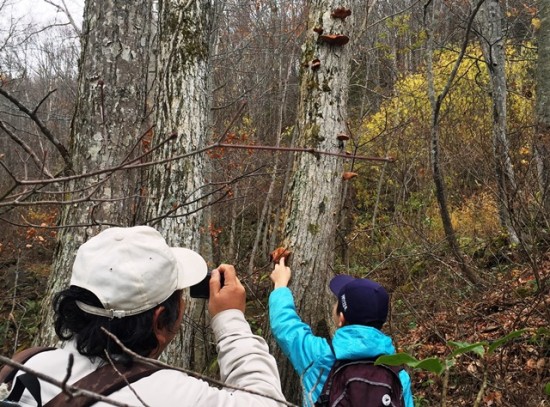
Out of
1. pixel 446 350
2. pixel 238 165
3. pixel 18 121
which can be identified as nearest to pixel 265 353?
pixel 446 350

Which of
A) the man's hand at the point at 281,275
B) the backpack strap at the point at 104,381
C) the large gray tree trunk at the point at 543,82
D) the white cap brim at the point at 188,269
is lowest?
the man's hand at the point at 281,275

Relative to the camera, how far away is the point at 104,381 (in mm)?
1232

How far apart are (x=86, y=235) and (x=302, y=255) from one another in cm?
162

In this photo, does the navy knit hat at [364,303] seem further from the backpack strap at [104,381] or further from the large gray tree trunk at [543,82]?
the large gray tree trunk at [543,82]

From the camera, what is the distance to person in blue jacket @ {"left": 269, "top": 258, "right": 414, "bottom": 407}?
94.1 inches

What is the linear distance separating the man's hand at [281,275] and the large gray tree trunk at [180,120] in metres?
1.05

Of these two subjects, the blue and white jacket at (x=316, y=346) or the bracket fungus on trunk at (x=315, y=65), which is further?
the bracket fungus on trunk at (x=315, y=65)

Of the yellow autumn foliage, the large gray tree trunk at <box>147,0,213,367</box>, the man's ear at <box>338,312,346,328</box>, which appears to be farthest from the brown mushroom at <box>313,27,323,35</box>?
the yellow autumn foliage

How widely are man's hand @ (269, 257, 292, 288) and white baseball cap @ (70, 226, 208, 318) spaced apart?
1446 mm

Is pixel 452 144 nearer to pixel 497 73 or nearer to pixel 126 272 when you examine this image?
pixel 497 73

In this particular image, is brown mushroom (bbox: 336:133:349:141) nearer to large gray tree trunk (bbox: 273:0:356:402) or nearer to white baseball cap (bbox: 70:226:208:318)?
large gray tree trunk (bbox: 273:0:356:402)

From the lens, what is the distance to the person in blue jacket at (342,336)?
2.39 metres

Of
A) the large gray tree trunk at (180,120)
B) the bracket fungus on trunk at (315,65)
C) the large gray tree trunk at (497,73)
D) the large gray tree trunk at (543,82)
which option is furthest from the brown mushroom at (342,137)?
the large gray tree trunk at (497,73)

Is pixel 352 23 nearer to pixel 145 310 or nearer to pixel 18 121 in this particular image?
pixel 145 310
